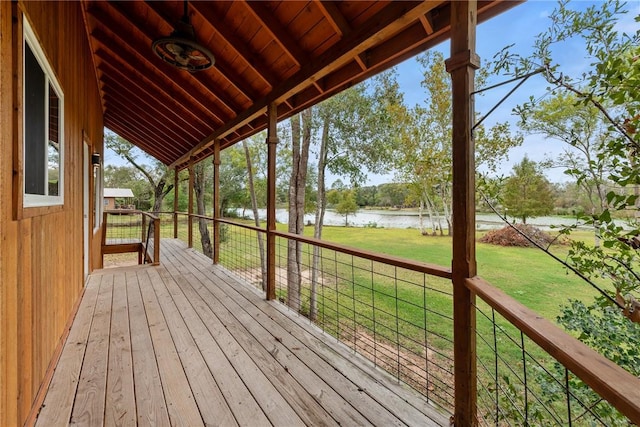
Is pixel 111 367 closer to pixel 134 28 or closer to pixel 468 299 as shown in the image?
pixel 468 299

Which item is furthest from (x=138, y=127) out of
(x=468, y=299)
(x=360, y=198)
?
(x=360, y=198)

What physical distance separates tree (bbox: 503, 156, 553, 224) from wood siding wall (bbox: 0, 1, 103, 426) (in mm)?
2905

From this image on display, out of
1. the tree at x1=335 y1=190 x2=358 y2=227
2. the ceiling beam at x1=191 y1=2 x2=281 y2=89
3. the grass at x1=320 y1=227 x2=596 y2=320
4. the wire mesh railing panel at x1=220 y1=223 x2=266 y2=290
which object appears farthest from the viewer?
the tree at x1=335 y1=190 x2=358 y2=227

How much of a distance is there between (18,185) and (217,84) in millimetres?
3242

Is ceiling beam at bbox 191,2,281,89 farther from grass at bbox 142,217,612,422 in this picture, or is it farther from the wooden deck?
the wooden deck

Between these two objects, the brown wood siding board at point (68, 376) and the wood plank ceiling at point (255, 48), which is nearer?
the brown wood siding board at point (68, 376)

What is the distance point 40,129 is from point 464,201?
8.31 ft

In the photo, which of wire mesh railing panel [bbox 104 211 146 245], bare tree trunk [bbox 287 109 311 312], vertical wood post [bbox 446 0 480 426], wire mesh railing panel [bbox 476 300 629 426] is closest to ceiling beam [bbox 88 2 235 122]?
bare tree trunk [bbox 287 109 311 312]

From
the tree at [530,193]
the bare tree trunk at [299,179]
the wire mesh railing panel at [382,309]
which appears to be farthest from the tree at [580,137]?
the bare tree trunk at [299,179]

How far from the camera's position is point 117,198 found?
1928 centimetres

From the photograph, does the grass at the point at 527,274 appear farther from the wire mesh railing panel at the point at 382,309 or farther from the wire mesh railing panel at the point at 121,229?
the wire mesh railing panel at the point at 121,229

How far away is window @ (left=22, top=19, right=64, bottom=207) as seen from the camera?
1.52 metres

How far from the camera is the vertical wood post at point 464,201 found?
1.50m

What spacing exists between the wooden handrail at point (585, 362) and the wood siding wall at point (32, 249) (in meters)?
1.91
